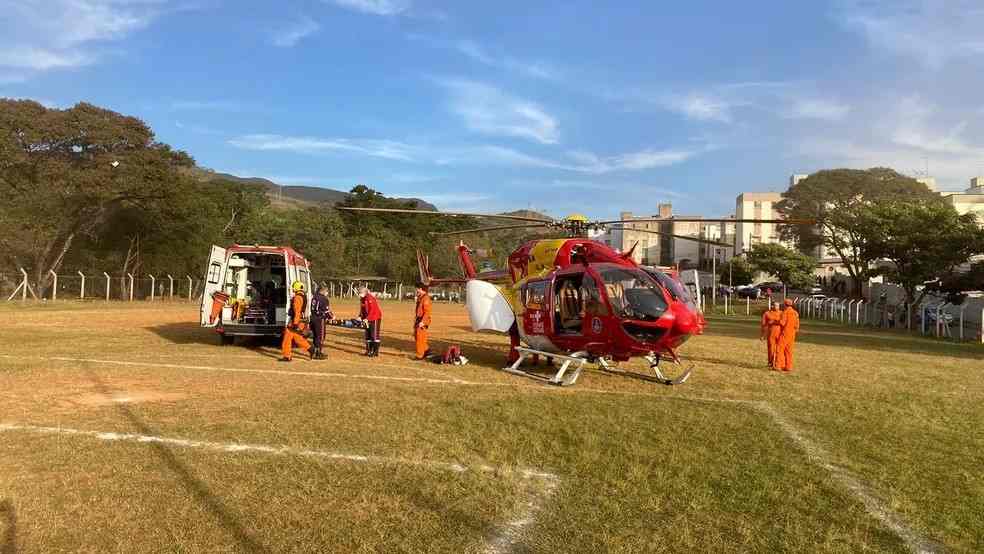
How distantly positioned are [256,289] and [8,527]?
499 inches

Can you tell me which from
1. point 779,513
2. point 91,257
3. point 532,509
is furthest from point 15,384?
point 91,257

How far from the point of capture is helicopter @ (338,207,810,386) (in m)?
9.49

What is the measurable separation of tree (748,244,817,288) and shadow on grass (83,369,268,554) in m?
61.1

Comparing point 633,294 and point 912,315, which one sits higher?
point 633,294

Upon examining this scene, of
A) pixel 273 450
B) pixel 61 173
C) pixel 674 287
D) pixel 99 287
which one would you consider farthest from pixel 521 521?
pixel 99 287

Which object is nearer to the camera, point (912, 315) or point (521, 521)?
point (521, 521)

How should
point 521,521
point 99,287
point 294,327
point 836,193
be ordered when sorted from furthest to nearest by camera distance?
point 836,193, point 99,287, point 294,327, point 521,521

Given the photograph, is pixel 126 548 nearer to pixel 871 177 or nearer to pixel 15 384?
pixel 15 384

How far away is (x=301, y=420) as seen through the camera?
708 cm

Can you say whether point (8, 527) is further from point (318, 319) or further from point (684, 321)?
point (318, 319)

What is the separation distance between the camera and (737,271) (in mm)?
73188

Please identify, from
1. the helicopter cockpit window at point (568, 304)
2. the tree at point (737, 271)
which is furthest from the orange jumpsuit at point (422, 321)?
the tree at point (737, 271)

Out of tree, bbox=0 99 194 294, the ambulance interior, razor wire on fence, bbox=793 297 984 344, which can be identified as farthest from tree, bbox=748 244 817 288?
the ambulance interior

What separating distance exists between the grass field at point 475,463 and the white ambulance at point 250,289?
3221 mm
